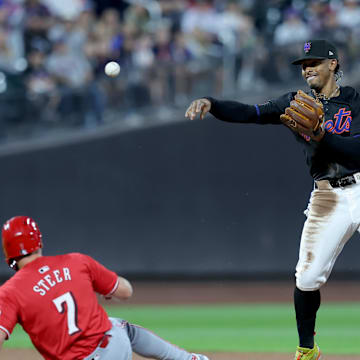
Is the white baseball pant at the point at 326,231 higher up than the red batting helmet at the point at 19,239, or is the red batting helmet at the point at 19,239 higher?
the red batting helmet at the point at 19,239

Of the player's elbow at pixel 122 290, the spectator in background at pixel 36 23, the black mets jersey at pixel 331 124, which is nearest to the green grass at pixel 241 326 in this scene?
the black mets jersey at pixel 331 124

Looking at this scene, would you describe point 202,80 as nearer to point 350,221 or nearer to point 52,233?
point 52,233

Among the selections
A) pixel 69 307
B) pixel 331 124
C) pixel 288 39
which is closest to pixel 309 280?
pixel 331 124

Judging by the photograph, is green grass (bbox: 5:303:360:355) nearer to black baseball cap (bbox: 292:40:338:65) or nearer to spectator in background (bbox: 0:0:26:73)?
black baseball cap (bbox: 292:40:338:65)

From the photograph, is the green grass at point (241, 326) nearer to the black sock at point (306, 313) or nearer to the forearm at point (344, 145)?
the black sock at point (306, 313)

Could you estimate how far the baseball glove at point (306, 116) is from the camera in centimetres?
461

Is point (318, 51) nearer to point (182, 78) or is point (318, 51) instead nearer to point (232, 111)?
point (232, 111)

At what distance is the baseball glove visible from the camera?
4.61m

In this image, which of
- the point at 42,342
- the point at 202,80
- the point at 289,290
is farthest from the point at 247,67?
the point at 42,342

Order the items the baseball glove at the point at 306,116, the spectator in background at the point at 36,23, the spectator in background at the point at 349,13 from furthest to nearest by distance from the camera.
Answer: the spectator in background at the point at 36,23 → the spectator in background at the point at 349,13 → the baseball glove at the point at 306,116

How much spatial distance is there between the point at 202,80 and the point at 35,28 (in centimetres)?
256

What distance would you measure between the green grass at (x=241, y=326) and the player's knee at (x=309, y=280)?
1213 millimetres

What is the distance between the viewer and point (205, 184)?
34.1 feet

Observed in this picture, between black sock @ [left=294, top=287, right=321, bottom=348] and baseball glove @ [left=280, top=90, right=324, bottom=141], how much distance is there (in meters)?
1.03
